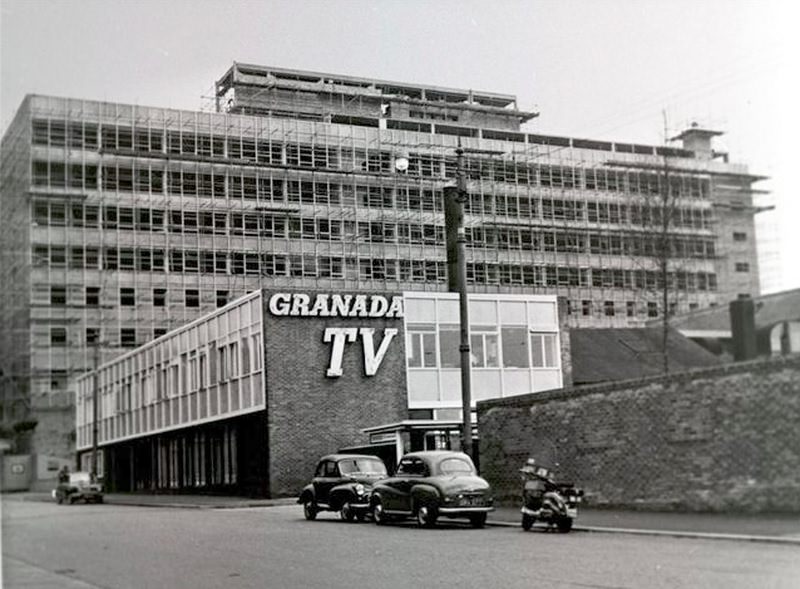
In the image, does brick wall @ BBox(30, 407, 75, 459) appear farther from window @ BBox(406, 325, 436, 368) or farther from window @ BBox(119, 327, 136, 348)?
window @ BBox(406, 325, 436, 368)

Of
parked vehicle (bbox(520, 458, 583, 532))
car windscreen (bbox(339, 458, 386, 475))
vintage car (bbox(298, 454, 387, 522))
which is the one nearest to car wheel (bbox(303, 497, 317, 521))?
vintage car (bbox(298, 454, 387, 522))

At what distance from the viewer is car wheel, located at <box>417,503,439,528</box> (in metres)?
16.8

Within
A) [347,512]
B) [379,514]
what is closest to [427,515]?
[379,514]

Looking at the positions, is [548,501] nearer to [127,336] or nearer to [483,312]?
[127,336]

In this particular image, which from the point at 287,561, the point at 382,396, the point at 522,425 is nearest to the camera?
the point at 287,561

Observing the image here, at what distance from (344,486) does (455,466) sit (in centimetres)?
285

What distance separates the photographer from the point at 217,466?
2430 cm

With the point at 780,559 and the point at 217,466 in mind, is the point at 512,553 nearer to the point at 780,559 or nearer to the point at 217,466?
the point at 780,559

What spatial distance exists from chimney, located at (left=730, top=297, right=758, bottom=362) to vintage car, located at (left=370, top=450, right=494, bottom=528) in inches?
205

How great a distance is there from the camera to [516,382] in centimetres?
2792

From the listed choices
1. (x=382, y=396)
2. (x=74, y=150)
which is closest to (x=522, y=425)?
(x=382, y=396)

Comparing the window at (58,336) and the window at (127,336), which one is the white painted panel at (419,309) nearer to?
the window at (127,336)

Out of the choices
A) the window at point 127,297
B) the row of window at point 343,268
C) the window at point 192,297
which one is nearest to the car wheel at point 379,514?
the row of window at point 343,268

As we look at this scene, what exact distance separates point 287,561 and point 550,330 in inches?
681
